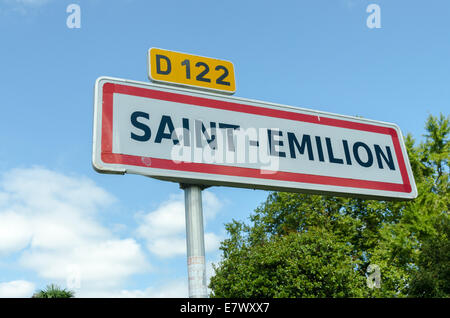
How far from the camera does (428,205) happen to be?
22469 millimetres

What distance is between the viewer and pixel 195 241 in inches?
91.4

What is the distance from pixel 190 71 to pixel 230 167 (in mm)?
800

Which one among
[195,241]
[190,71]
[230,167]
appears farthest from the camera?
[190,71]

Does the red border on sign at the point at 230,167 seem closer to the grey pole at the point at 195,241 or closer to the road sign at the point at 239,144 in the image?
the road sign at the point at 239,144

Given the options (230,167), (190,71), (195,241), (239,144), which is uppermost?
(190,71)

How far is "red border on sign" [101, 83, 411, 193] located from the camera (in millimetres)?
2398

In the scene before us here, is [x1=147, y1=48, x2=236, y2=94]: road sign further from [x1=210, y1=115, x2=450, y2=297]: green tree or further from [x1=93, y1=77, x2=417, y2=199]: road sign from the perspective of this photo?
[x1=210, y1=115, x2=450, y2=297]: green tree

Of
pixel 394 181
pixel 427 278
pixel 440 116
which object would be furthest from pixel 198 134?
pixel 440 116

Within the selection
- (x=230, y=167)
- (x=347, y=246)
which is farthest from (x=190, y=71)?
(x=347, y=246)

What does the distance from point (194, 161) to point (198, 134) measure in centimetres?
20

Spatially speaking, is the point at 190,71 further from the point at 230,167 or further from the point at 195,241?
the point at 195,241
